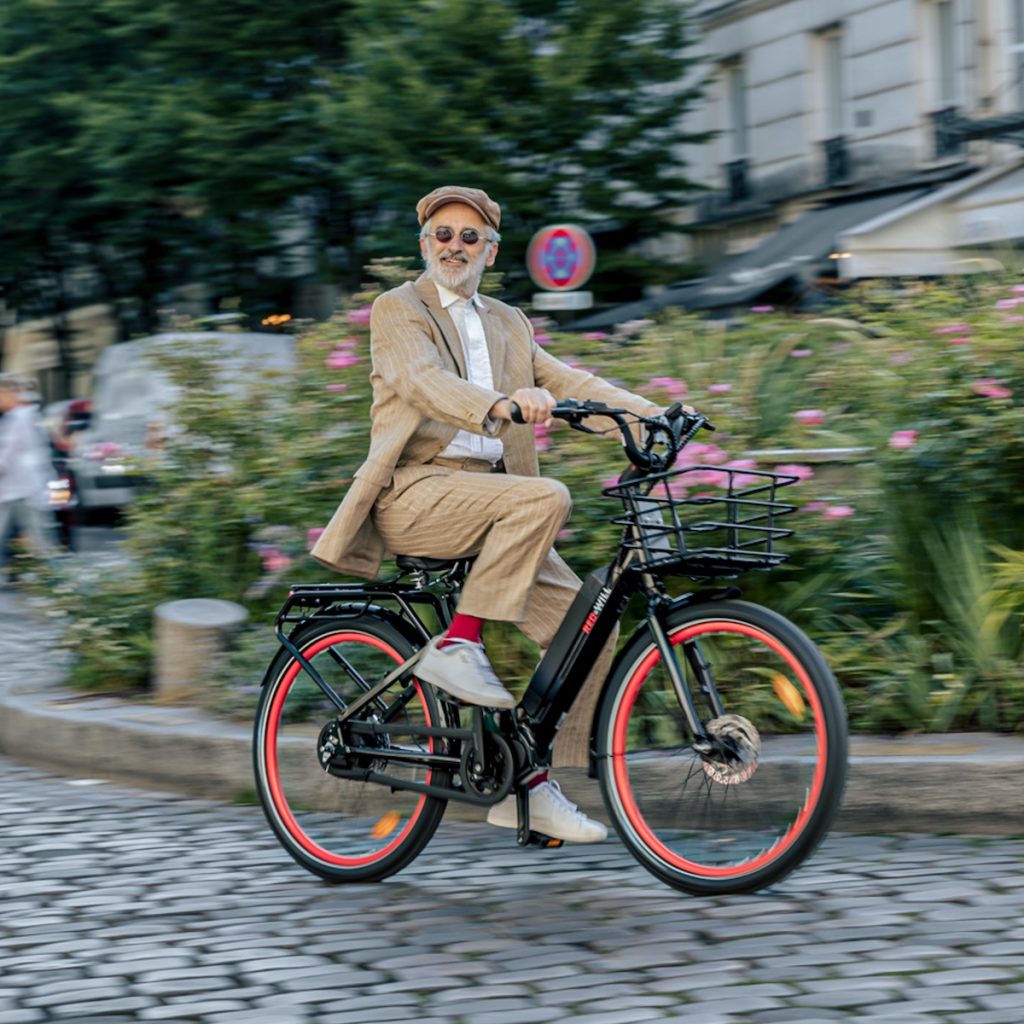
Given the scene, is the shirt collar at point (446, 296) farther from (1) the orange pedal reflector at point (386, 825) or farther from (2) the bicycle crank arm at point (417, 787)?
(1) the orange pedal reflector at point (386, 825)

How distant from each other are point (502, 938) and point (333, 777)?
100 cm

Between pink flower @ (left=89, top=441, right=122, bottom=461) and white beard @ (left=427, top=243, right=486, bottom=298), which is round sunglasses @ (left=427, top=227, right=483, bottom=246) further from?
pink flower @ (left=89, top=441, right=122, bottom=461)

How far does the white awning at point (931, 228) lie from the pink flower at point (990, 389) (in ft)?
45.4

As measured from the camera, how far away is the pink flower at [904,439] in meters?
6.56

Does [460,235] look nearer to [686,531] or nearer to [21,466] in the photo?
[686,531]

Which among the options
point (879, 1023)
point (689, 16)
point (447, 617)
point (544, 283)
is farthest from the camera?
point (689, 16)

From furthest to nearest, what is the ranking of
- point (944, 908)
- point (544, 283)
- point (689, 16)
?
point (689, 16) → point (544, 283) → point (944, 908)

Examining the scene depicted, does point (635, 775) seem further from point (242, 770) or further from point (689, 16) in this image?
Result: point (689, 16)

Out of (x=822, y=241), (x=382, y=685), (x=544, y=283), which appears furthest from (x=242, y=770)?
(x=822, y=241)

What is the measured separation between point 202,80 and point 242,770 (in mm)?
19994

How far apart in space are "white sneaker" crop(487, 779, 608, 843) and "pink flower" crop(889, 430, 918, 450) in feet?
6.91

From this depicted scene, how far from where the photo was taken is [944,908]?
465 centimetres

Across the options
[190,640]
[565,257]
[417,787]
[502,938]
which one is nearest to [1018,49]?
[565,257]

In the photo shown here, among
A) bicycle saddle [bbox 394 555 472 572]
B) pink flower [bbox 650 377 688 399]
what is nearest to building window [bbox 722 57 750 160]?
pink flower [bbox 650 377 688 399]
